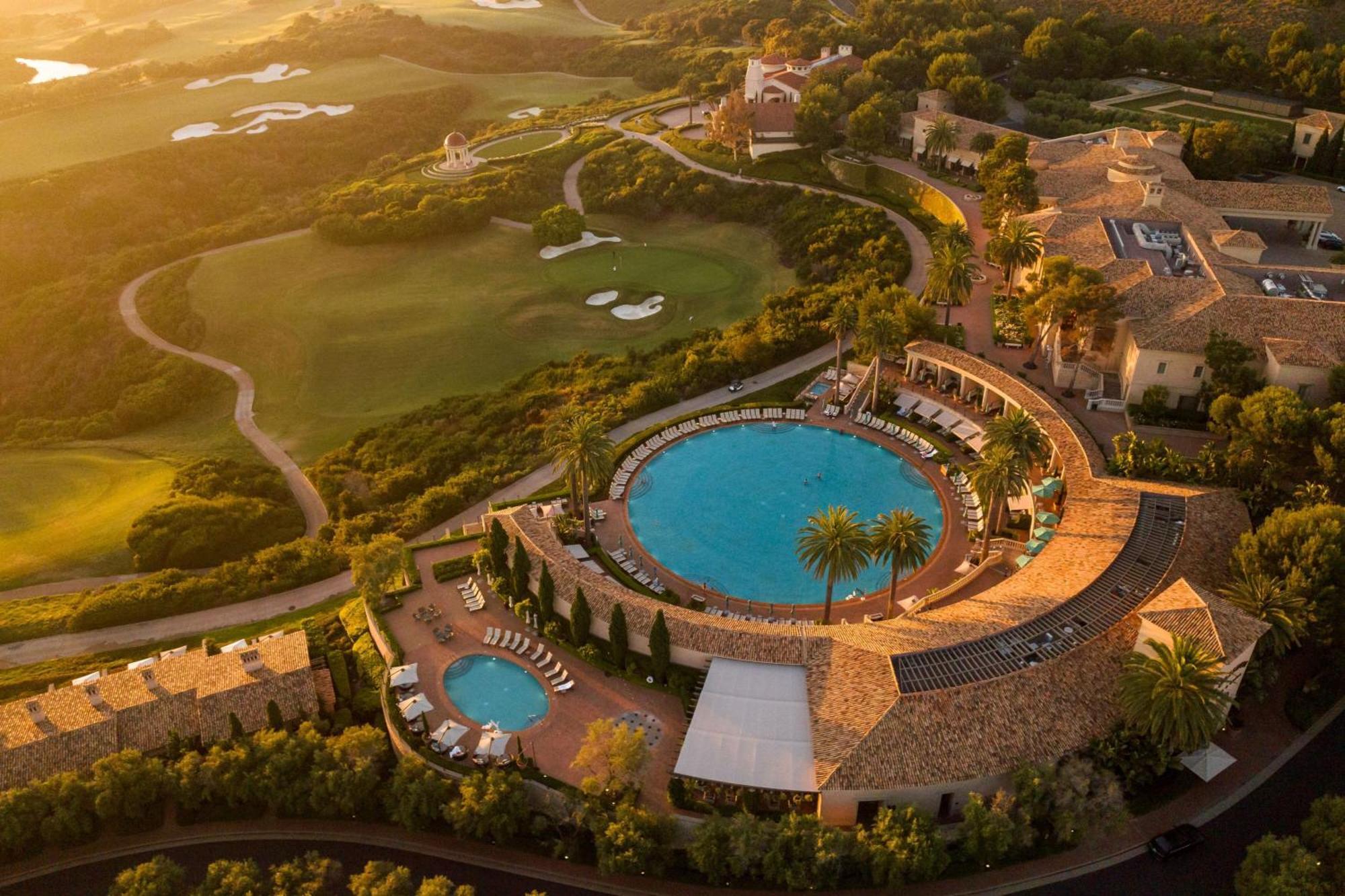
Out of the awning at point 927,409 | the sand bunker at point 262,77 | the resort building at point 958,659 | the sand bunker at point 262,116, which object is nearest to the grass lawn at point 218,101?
the sand bunker at point 262,116

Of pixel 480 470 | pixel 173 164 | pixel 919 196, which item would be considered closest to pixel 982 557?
pixel 480 470

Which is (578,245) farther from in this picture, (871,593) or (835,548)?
(835,548)

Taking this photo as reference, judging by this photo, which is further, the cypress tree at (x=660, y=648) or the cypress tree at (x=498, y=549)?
the cypress tree at (x=498, y=549)

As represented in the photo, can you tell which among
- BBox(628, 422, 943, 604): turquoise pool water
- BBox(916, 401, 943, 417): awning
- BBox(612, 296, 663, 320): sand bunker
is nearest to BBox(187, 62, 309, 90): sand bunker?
BBox(612, 296, 663, 320): sand bunker

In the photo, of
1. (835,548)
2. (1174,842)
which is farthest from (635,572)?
(1174,842)

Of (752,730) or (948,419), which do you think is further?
(948,419)

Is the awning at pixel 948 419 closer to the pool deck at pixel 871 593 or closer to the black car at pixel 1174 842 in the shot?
the pool deck at pixel 871 593

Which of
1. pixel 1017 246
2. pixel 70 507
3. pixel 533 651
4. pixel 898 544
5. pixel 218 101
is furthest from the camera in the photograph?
pixel 218 101
